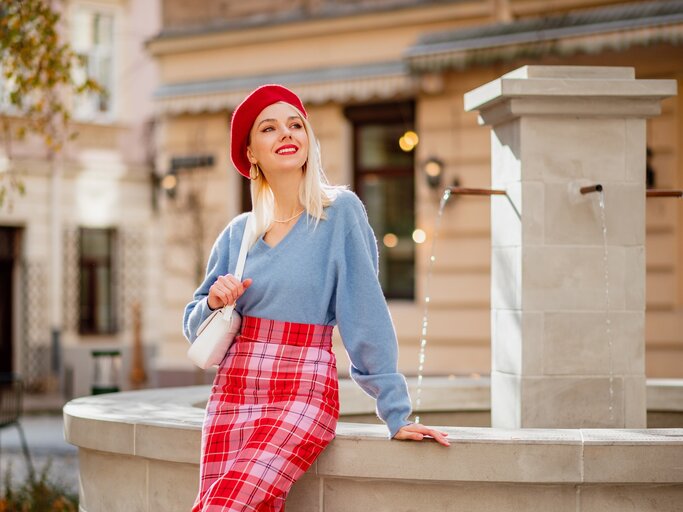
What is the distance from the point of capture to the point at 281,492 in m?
3.69

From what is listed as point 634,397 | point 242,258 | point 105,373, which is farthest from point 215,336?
point 105,373

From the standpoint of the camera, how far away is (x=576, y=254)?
5.36m

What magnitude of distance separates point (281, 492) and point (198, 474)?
2.07ft

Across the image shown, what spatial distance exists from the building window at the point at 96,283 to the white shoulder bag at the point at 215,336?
1909cm

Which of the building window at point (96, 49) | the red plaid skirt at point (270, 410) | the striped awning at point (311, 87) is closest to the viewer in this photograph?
the red plaid skirt at point (270, 410)

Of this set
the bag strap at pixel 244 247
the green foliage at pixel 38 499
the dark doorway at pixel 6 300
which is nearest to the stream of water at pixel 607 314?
the bag strap at pixel 244 247

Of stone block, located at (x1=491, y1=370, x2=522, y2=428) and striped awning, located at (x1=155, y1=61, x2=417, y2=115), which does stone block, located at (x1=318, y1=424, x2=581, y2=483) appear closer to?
stone block, located at (x1=491, y1=370, x2=522, y2=428)

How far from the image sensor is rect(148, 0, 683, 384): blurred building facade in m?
12.1

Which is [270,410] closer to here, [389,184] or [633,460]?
[633,460]

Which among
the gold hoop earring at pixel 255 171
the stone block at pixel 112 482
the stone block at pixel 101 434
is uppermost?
the gold hoop earring at pixel 255 171

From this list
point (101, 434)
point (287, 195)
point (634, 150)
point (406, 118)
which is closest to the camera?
point (287, 195)

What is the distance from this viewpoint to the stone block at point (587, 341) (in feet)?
17.6

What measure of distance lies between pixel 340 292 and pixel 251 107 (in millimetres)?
720

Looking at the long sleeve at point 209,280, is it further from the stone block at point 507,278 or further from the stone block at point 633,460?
the stone block at point 507,278
